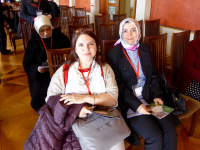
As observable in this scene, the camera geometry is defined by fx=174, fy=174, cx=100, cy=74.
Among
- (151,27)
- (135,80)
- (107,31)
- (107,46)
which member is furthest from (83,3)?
(135,80)

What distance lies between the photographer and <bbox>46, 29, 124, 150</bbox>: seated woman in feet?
4.18

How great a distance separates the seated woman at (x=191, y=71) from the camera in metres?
1.84

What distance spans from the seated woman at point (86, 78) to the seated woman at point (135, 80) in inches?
7.1

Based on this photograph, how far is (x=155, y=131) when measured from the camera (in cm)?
126

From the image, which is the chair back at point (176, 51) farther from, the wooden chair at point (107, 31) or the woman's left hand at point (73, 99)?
the woman's left hand at point (73, 99)

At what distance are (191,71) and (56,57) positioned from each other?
1393 mm

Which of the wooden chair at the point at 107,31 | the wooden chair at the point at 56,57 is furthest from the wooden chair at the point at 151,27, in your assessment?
the wooden chair at the point at 56,57

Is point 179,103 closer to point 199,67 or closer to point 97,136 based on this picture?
point 199,67

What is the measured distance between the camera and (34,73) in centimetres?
177

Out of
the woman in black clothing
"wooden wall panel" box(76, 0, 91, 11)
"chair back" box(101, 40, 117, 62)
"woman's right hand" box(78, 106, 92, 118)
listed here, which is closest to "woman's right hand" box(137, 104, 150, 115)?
"woman's right hand" box(78, 106, 92, 118)

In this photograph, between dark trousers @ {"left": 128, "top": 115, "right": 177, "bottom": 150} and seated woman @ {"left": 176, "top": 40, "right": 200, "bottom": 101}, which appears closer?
dark trousers @ {"left": 128, "top": 115, "right": 177, "bottom": 150}

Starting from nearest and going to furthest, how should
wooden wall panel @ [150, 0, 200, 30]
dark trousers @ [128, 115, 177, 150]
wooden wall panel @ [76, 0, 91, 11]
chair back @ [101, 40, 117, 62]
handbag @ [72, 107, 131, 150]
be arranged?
handbag @ [72, 107, 131, 150] < dark trousers @ [128, 115, 177, 150] < chair back @ [101, 40, 117, 62] < wooden wall panel @ [150, 0, 200, 30] < wooden wall panel @ [76, 0, 91, 11]

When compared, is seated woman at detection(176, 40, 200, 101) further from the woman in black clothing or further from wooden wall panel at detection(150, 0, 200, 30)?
the woman in black clothing

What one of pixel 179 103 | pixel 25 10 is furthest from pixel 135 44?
pixel 25 10
